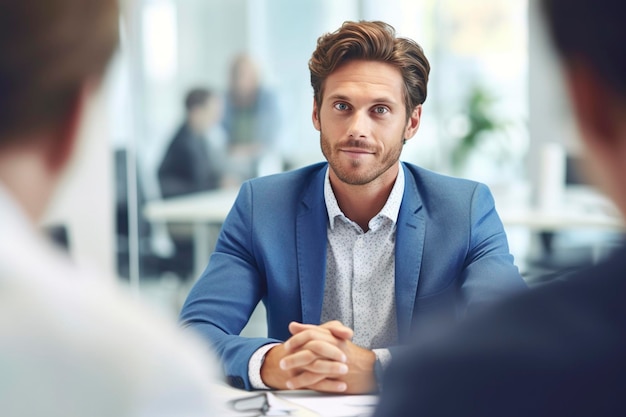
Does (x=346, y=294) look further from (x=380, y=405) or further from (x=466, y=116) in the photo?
(x=466, y=116)

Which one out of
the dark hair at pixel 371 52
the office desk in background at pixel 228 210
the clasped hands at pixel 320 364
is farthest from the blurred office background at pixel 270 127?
the clasped hands at pixel 320 364

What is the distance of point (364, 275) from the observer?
206 cm

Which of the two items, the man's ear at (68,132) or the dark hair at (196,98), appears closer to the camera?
the man's ear at (68,132)

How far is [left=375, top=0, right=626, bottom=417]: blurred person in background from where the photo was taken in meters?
0.67

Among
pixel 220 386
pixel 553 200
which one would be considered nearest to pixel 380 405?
pixel 220 386

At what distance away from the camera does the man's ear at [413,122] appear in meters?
2.24

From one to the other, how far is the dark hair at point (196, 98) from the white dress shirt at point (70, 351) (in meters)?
4.87

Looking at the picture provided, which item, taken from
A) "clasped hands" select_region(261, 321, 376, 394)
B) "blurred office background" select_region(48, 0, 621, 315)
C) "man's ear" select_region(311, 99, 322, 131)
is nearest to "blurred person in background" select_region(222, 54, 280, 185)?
"blurred office background" select_region(48, 0, 621, 315)

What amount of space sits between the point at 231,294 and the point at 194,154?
3.52m

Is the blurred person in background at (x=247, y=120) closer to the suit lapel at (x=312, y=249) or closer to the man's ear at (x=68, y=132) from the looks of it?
the suit lapel at (x=312, y=249)

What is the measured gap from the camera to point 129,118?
531cm

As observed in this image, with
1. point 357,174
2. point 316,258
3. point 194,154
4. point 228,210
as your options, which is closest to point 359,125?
point 357,174

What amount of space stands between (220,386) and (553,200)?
3.64 meters

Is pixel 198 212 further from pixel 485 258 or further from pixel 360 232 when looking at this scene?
pixel 485 258
